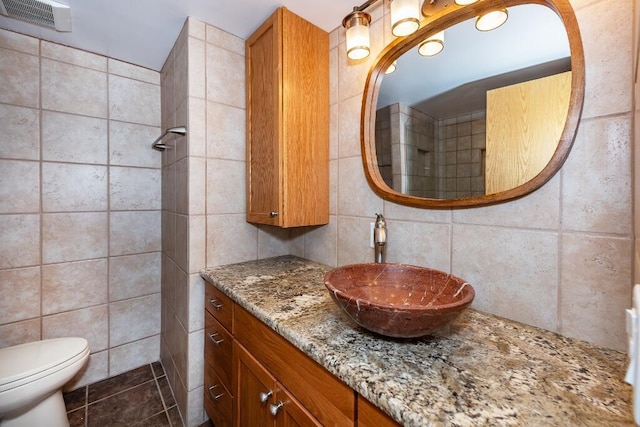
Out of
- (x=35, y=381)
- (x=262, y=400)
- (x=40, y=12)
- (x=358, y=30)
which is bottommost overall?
(x=35, y=381)

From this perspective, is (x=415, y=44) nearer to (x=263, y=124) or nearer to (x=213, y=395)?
(x=263, y=124)

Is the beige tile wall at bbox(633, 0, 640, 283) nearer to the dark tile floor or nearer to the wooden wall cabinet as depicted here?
the wooden wall cabinet

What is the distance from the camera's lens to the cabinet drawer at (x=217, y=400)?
1.14 metres

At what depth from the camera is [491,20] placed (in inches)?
34.4

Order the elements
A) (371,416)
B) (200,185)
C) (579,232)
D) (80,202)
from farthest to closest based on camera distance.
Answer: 1. (80,202)
2. (200,185)
3. (579,232)
4. (371,416)

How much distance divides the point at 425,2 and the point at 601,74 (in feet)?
2.01

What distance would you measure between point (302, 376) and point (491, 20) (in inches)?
49.2

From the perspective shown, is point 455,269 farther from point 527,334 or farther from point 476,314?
point 527,334

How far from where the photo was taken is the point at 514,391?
51cm

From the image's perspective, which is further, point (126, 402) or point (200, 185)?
point (126, 402)

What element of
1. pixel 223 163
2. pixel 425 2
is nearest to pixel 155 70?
pixel 223 163

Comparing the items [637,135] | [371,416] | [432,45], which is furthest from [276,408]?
[432,45]

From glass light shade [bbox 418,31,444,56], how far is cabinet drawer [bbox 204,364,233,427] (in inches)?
63.6

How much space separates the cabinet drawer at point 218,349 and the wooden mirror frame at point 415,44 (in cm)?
93
